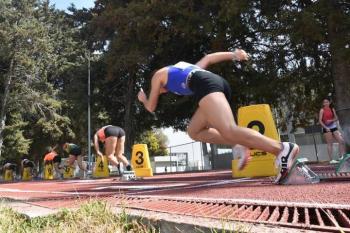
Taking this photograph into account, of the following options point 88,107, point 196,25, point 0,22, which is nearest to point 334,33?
point 196,25

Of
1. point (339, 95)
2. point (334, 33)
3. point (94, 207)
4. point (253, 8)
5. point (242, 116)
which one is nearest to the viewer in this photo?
point (94, 207)

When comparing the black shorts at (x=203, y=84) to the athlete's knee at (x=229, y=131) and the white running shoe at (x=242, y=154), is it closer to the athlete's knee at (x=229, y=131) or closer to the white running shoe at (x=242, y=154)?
the athlete's knee at (x=229, y=131)

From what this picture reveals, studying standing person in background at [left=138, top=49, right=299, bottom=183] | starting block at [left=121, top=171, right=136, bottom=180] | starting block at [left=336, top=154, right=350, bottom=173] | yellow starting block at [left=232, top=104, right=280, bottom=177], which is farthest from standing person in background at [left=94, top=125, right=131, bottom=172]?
standing person in background at [left=138, top=49, right=299, bottom=183]

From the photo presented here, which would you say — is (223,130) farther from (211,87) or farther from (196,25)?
(196,25)

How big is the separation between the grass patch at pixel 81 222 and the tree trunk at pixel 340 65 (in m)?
14.3

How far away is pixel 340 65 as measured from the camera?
698 inches

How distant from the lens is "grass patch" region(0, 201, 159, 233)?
2.92m

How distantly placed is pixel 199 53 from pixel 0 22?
22.9m

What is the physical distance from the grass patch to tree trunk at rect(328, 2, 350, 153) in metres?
14.3

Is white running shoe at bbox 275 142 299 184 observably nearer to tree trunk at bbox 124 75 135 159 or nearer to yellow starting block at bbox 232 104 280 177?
yellow starting block at bbox 232 104 280 177

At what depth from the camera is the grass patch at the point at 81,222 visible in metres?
2.92

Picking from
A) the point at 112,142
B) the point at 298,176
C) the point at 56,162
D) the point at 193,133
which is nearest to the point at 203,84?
the point at 193,133

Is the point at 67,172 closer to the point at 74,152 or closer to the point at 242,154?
the point at 74,152

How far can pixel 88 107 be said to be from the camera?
30266 millimetres
